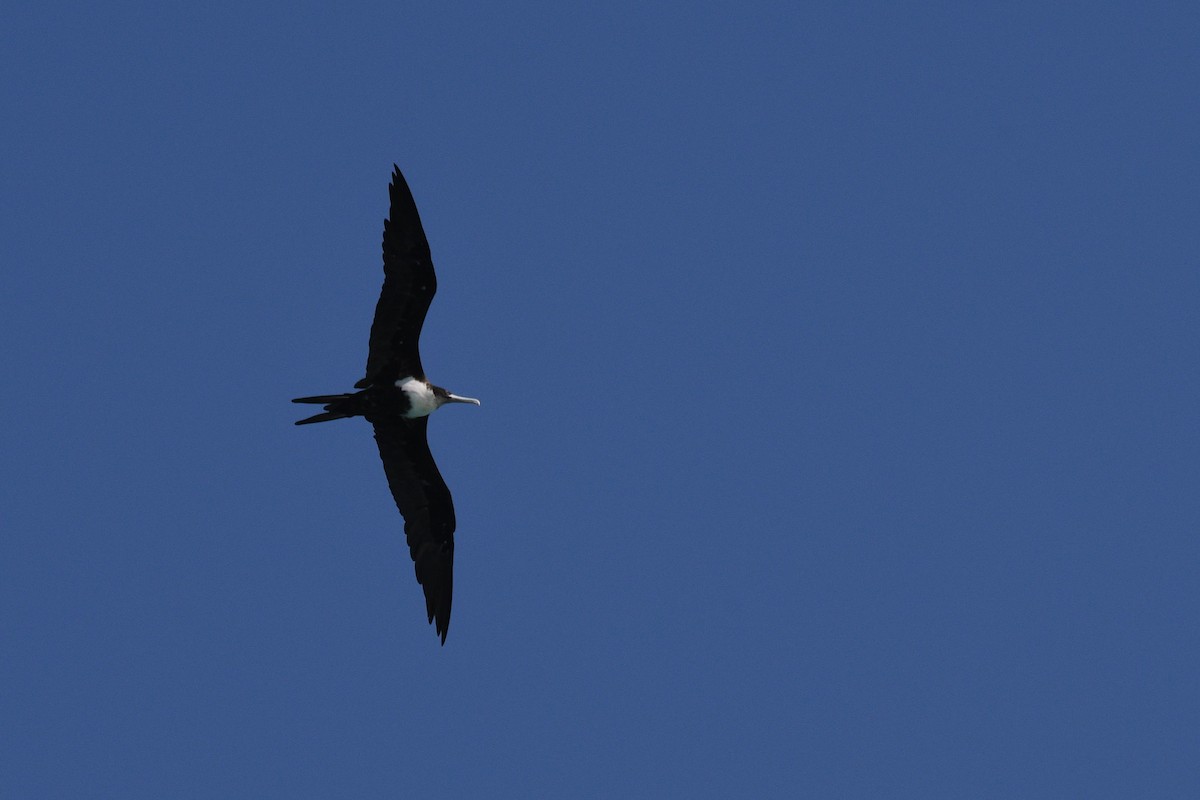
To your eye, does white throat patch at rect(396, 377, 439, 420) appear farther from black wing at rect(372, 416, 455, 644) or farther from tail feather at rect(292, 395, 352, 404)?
tail feather at rect(292, 395, 352, 404)

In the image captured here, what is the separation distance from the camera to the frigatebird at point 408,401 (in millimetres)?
21109

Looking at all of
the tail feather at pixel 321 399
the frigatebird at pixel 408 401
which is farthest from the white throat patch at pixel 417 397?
the tail feather at pixel 321 399

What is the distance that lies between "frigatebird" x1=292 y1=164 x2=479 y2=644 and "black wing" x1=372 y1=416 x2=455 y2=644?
0.05ft

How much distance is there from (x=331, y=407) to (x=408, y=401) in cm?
109

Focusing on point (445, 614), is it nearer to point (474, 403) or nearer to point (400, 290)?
point (474, 403)

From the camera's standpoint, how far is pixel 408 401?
2200 cm

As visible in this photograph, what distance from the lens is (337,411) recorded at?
21.6 m

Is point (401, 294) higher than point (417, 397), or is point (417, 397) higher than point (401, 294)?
point (401, 294)

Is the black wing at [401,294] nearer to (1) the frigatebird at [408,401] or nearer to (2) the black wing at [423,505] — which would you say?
(1) the frigatebird at [408,401]

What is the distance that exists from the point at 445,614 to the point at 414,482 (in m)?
2.03

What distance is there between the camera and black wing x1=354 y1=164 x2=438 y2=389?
21047 millimetres

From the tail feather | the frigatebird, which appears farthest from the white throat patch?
the tail feather

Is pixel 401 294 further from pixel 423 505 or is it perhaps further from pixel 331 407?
pixel 423 505

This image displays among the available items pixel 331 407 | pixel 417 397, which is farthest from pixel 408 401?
pixel 331 407
